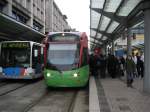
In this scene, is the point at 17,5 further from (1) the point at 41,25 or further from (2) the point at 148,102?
(2) the point at 148,102

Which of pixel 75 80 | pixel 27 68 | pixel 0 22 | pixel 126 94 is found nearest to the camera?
pixel 126 94

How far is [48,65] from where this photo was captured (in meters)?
17.3

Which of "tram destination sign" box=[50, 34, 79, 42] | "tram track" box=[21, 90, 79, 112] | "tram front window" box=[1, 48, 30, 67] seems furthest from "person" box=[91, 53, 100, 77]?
"tram track" box=[21, 90, 79, 112]

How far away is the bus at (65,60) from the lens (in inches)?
663

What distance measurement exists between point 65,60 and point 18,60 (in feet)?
18.5

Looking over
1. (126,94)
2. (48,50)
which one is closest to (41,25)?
(48,50)

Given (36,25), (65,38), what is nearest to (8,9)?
(36,25)

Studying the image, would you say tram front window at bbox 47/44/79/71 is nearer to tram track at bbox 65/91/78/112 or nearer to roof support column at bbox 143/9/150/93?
tram track at bbox 65/91/78/112

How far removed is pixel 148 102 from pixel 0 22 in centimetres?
1449

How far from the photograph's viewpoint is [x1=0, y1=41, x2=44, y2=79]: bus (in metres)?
21.6

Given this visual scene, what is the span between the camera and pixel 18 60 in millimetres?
21922

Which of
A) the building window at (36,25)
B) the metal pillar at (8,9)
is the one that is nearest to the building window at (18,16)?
the metal pillar at (8,9)

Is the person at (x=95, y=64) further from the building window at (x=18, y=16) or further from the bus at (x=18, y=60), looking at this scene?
the building window at (x=18, y=16)

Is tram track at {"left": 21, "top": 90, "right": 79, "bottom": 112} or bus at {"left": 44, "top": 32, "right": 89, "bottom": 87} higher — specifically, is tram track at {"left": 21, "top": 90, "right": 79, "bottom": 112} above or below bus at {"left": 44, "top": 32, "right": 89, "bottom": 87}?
below
